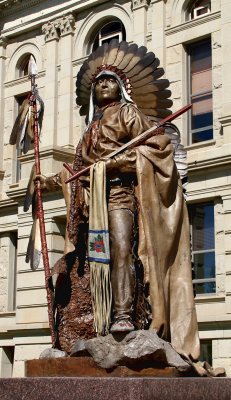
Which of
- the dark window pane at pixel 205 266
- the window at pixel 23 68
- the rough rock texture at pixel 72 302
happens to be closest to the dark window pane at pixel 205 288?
the dark window pane at pixel 205 266

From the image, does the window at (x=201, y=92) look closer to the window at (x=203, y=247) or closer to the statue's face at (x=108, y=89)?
the window at (x=203, y=247)

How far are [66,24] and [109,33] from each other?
1644mm

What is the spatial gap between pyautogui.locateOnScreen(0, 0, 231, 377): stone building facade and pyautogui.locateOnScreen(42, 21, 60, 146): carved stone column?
0.03 m

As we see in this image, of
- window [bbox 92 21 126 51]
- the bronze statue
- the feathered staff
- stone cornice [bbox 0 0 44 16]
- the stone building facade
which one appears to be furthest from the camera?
stone cornice [bbox 0 0 44 16]

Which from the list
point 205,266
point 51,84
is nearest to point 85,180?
point 205,266

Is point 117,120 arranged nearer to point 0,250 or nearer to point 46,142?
point 46,142

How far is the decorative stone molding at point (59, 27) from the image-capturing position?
2645 cm

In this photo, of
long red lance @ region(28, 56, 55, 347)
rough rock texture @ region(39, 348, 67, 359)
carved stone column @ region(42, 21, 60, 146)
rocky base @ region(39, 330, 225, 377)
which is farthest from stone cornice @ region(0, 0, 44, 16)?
rocky base @ region(39, 330, 225, 377)

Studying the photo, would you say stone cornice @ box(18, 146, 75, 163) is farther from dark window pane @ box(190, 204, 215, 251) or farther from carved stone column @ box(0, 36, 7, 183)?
dark window pane @ box(190, 204, 215, 251)

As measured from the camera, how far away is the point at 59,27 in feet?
88.1

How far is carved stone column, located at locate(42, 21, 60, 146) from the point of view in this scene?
2589 cm

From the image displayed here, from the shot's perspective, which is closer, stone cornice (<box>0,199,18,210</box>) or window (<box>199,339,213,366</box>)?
window (<box>199,339,213,366</box>)

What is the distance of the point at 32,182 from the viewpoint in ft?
29.8

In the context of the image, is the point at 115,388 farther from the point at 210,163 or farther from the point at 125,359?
the point at 210,163
